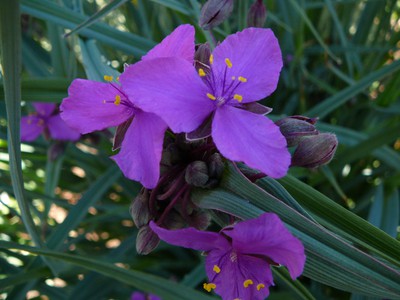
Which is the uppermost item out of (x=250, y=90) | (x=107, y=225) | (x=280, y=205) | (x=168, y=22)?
(x=168, y=22)

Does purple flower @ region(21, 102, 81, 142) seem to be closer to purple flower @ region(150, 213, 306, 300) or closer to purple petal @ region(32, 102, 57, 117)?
purple petal @ region(32, 102, 57, 117)

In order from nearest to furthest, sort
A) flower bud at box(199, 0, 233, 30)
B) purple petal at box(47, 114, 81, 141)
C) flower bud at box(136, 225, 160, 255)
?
1. flower bud at box(136, 225, 160, 255)
2. flower bud at box(199, 0, 233, 30)
3. purple petal at box(47, 114, 81, 141)

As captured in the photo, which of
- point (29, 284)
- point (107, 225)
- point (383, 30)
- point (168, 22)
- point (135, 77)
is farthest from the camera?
point (107, 225)

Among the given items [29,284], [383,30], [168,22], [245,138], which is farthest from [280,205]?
[383,30]

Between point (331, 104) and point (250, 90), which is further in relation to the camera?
point (331, 104)

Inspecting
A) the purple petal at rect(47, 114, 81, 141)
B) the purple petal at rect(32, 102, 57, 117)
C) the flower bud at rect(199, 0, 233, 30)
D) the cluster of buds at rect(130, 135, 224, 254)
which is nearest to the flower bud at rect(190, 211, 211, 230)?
the cluster of buds at rect(130, 135, 224, 254)

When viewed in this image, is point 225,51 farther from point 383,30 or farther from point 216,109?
point 383,30

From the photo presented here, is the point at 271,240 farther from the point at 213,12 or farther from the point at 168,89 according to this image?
the point at 213,12

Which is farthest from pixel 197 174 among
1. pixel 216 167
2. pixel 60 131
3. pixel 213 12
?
pixel 60 131
